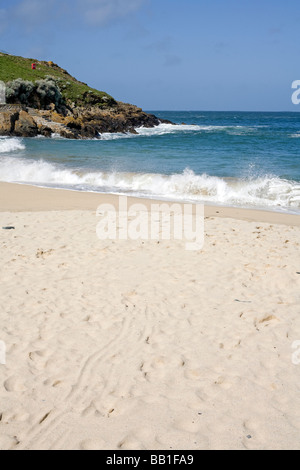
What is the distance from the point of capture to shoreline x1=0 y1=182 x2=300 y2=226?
10474 millimetres

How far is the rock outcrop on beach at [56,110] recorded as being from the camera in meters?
35.5

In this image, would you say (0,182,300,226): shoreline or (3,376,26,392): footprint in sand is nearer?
(3,376,26,392): footprint in sand

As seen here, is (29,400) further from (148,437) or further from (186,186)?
(186,186)

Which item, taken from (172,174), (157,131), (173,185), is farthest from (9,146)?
(157,131)

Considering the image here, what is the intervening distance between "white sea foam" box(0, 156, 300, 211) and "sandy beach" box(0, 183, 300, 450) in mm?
5638

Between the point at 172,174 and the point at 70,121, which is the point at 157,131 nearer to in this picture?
the point at 70,121

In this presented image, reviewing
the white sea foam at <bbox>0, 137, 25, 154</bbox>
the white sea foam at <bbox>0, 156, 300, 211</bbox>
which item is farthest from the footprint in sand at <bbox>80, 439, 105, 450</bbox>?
the white sea foam at <bbox>0, 137, 25, 154</bbox>

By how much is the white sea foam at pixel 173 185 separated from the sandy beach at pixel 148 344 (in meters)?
5.64

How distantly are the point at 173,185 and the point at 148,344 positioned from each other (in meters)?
11.0

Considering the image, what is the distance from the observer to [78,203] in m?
11.4

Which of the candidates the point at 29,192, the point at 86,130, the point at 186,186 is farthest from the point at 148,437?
the point at 86,130

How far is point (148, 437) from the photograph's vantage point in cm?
298

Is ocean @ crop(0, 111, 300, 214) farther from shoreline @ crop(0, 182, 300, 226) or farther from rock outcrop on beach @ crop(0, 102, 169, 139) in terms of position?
rock outcrop on beach @ crop(0, 102, 169, 139)

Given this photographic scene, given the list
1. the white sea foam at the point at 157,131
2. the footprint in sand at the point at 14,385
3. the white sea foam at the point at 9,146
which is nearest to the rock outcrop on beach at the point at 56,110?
the white sea foam at the point at 157,131
